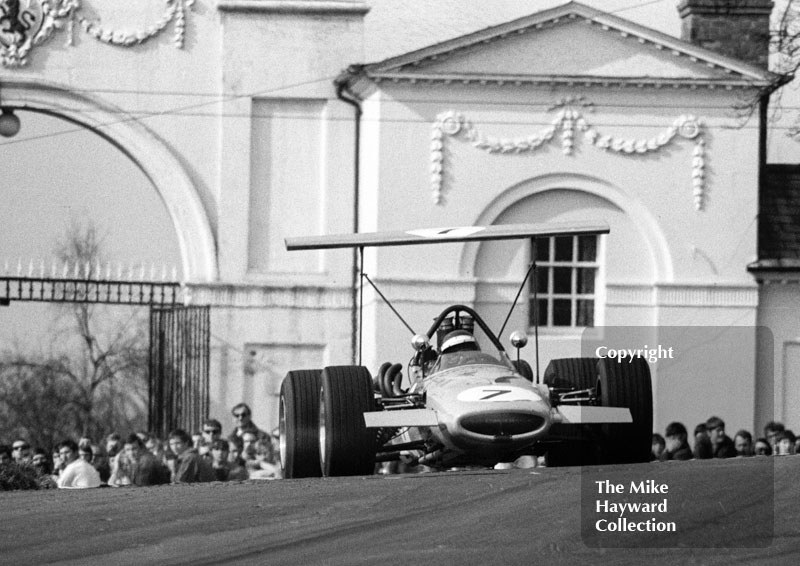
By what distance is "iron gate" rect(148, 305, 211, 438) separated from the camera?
2923cm

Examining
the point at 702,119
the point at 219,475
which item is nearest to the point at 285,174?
the point at 702,119

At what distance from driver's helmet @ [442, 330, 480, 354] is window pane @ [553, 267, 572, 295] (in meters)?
14.1

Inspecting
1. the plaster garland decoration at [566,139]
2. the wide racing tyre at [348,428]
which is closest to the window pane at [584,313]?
the plaster garland decoration at [566,139]

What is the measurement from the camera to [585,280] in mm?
29547

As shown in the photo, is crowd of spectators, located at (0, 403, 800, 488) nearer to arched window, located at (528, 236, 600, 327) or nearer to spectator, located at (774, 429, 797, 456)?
spectator, located at (774, 429, 797, 456)

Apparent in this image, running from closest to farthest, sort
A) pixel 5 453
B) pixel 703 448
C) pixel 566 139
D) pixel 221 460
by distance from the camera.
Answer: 1. pixel 221 460
2. pixel 703 448
3. pixel 5 453
4. pixel 566 139

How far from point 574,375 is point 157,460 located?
4.47 metres

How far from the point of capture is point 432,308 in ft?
93.8

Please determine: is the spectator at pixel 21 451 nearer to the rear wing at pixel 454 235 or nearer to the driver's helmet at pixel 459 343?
the rear wing at pixel 454 235

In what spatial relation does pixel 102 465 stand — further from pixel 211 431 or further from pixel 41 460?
pixel 211 431

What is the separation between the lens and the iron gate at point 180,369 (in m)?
29.2

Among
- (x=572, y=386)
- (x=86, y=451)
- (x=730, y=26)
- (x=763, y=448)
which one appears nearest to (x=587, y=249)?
(x=730, y=26)

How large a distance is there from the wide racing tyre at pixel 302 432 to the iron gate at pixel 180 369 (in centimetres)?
1349

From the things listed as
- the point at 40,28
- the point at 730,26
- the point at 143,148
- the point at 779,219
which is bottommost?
the point at 779,219
